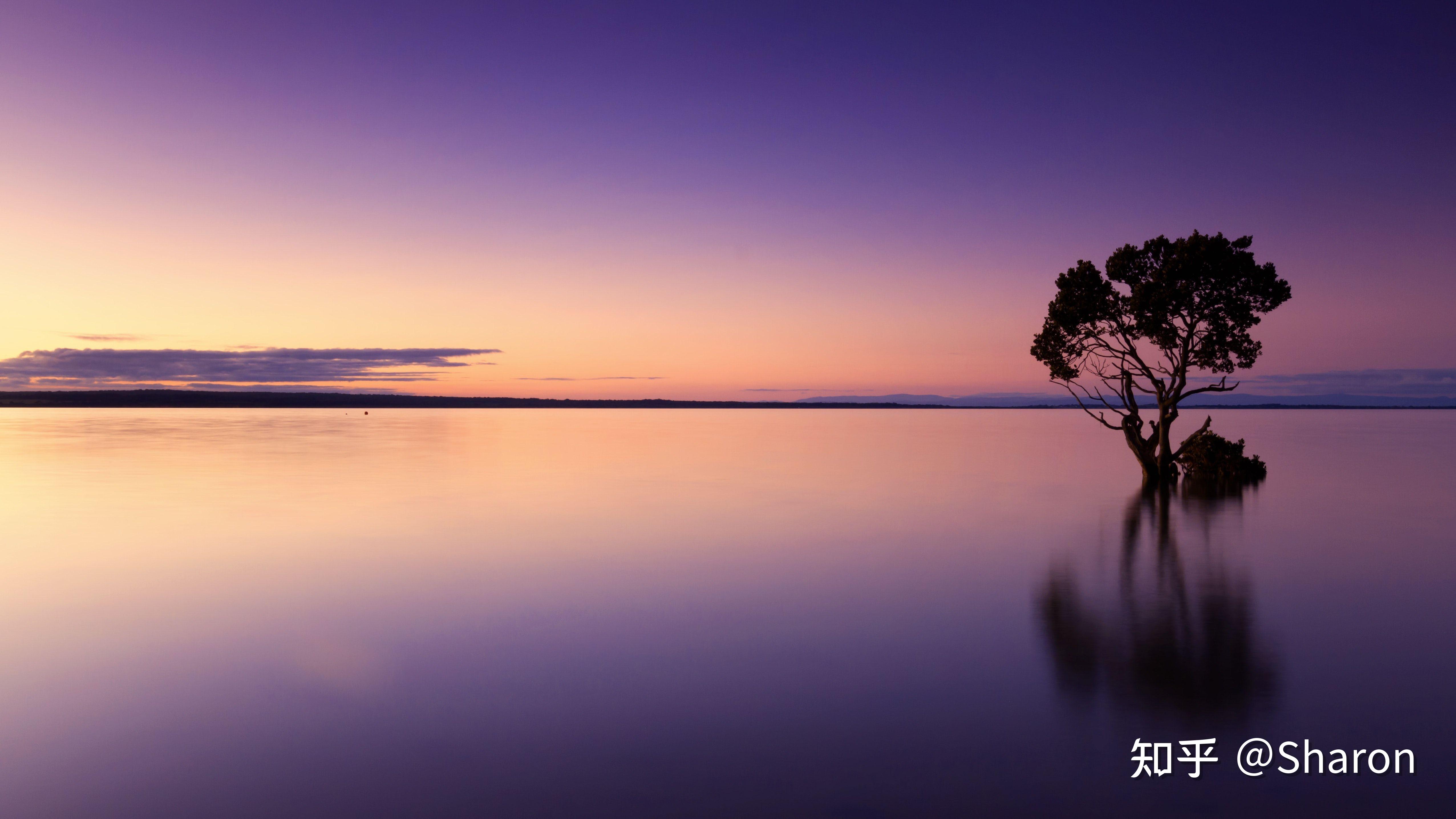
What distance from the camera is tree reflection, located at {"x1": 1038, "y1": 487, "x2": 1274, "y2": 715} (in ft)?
29.2

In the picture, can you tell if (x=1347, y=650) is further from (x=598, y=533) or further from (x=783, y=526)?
(x=598, y=533)

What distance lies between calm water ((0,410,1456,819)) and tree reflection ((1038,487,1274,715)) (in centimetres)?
7

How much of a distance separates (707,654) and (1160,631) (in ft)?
20.9

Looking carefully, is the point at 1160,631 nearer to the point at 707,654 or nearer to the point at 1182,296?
the point at 707,654

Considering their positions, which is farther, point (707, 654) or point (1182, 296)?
point (1182, 296)

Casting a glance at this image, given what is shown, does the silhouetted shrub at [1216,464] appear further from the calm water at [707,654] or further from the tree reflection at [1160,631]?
the tree reflection at [1160,631]

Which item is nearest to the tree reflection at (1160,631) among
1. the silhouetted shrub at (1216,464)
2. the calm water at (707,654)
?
the calm water at (707,654)

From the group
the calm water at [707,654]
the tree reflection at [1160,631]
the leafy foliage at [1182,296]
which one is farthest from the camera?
the leafy foliage at [1182,296]

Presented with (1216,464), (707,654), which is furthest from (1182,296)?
(707,654)

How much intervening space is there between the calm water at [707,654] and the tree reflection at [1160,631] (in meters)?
0.07

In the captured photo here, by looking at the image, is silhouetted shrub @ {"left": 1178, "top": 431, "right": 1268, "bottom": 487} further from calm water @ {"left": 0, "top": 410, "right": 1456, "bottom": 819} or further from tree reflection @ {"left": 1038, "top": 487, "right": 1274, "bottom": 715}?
tree reflection @ {"left": 1038, "top": 487, "right": 1274, "bottom": 715}

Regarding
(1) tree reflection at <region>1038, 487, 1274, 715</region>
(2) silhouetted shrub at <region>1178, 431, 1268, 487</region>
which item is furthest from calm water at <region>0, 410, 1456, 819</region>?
(2) silhouetted shrub at <region>1178, 431, 1268, 487</region>

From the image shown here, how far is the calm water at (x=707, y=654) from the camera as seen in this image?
6789mm

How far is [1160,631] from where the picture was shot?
11367 mm
